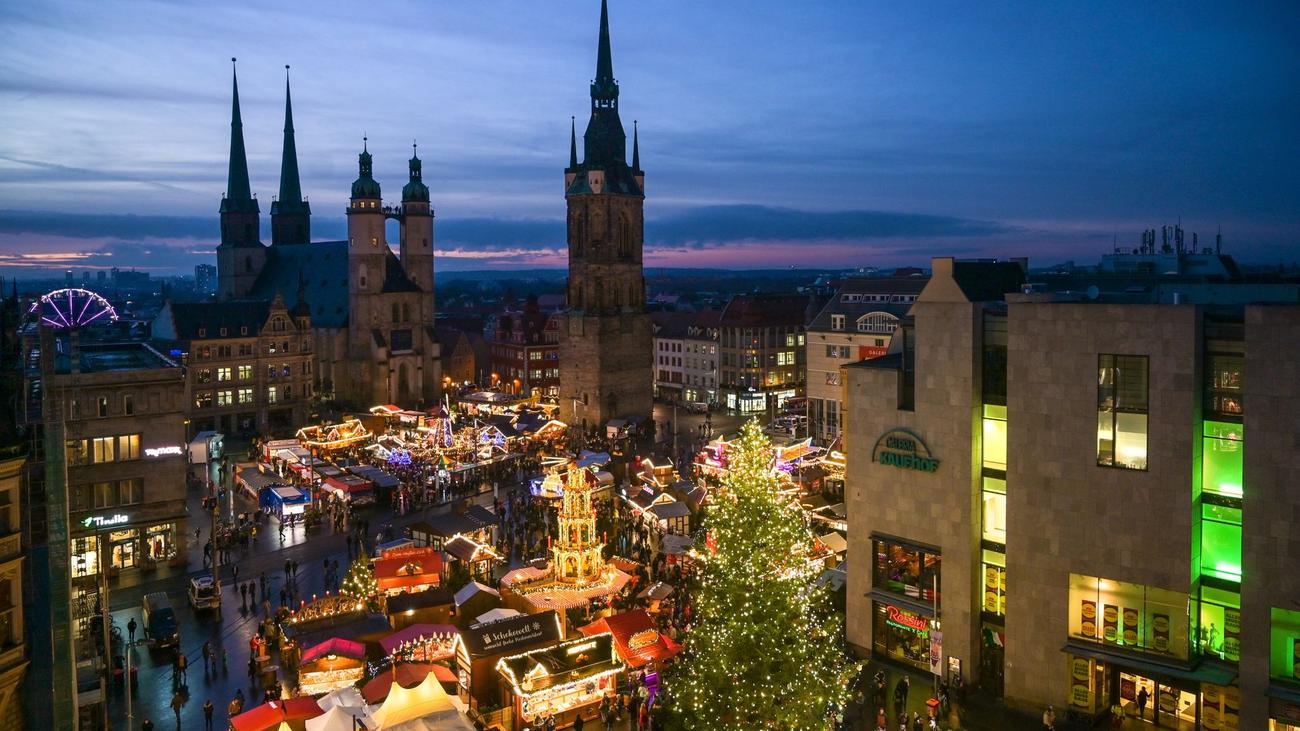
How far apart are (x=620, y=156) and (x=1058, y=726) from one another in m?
59.4

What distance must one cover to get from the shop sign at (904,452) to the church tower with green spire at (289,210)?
82276mm

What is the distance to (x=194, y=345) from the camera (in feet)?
208

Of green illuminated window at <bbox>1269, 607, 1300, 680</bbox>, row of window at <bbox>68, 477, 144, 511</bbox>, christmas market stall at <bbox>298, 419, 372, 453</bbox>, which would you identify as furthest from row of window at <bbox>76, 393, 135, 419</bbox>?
green illuminated window at <bbox>1269, 607, 1300, 680</bbox>

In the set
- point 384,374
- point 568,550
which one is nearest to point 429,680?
point 568,550

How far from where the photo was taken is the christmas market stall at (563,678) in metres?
21.2

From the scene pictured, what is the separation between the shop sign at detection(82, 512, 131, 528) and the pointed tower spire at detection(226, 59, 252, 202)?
200ft

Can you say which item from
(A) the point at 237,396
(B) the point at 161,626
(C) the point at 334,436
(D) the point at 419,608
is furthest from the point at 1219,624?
(A) the point at 237,396

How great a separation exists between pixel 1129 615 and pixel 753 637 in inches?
348

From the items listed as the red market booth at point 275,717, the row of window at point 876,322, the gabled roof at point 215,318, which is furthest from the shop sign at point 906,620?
the gabled roof at point 215,318

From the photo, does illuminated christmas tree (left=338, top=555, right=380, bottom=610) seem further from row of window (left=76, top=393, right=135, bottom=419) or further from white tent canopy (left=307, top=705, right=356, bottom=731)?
row of window (left=76, top=393, right=135, bottom=419)

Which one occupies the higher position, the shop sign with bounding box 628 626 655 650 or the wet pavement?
the shop sign with bounding box 628 626 655 650

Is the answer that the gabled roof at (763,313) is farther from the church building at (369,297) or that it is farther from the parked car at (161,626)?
the parked car at (161,626)

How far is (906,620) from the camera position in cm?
2402

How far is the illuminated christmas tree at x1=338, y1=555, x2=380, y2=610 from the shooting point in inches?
1048
